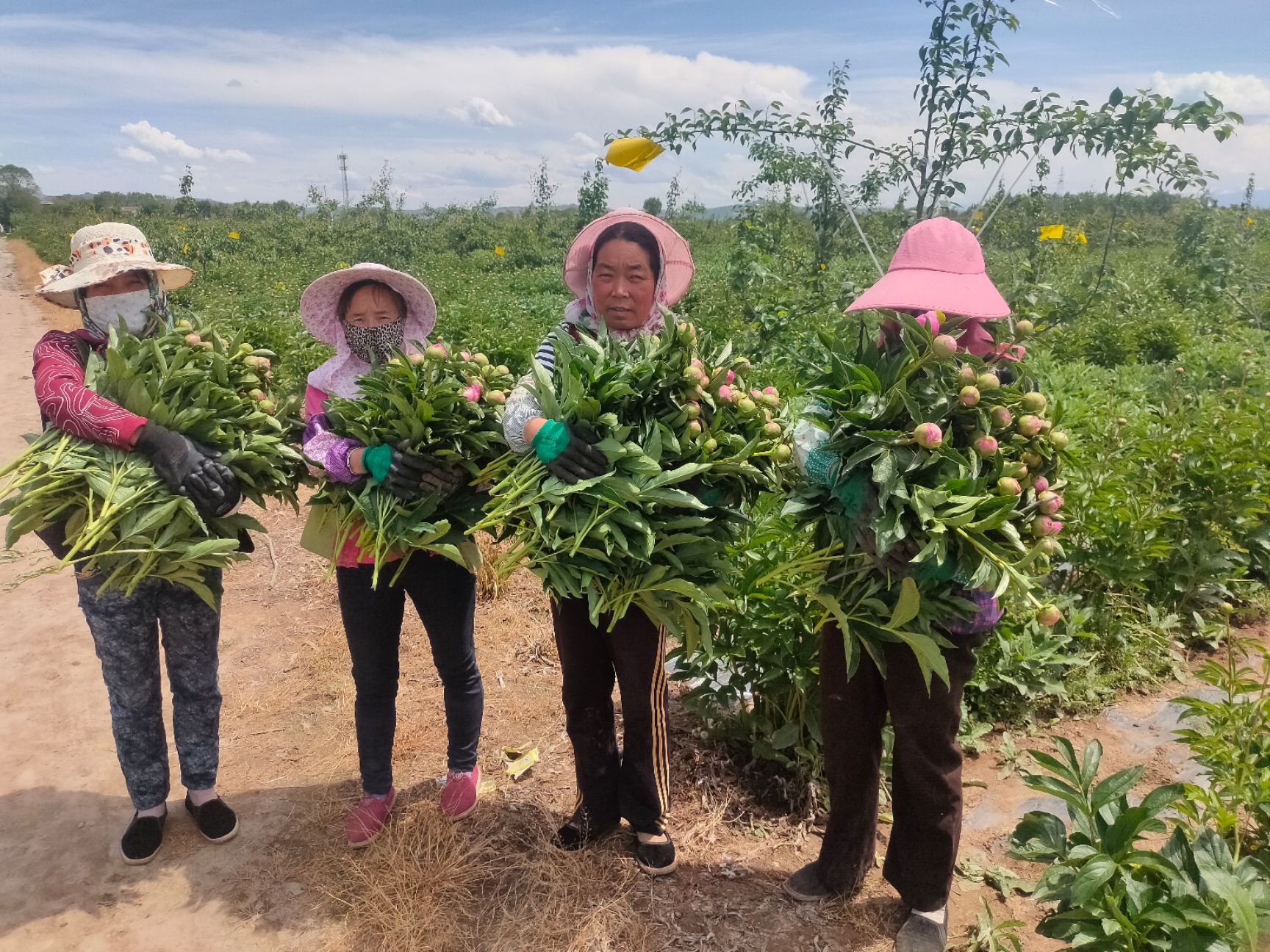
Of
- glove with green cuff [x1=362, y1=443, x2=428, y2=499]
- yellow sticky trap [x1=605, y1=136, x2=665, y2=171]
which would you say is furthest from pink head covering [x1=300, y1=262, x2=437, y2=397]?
yellow sticky trap [x1=605, y1=136, x2=665, y2=171]

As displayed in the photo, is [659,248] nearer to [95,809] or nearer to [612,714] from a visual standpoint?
[612,714]

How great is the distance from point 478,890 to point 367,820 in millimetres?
496

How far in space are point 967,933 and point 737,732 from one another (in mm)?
1011

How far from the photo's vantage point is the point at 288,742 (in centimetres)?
368

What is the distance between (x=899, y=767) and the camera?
2314 mm

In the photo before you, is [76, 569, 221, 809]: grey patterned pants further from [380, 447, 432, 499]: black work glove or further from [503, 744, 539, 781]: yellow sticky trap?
[503, 744, 539, 781]: yellow sticky trap

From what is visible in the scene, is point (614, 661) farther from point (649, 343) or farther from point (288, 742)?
point (288, 742)

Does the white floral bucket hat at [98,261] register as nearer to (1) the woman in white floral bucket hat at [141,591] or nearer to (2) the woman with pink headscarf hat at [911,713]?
(1) the woman in white floral bucket hat at [141,591]

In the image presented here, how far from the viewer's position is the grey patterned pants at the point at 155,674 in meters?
2.71

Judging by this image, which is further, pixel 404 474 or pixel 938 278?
pixel 404 474

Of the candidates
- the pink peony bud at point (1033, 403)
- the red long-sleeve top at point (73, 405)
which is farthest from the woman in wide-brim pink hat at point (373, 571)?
the pink peony bud at point (1033, 403)

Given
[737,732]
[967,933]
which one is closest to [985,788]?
[967,933]

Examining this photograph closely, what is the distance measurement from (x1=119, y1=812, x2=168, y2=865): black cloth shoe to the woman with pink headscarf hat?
7.36 ft

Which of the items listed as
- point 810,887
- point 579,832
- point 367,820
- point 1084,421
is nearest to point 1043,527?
point 810,887
